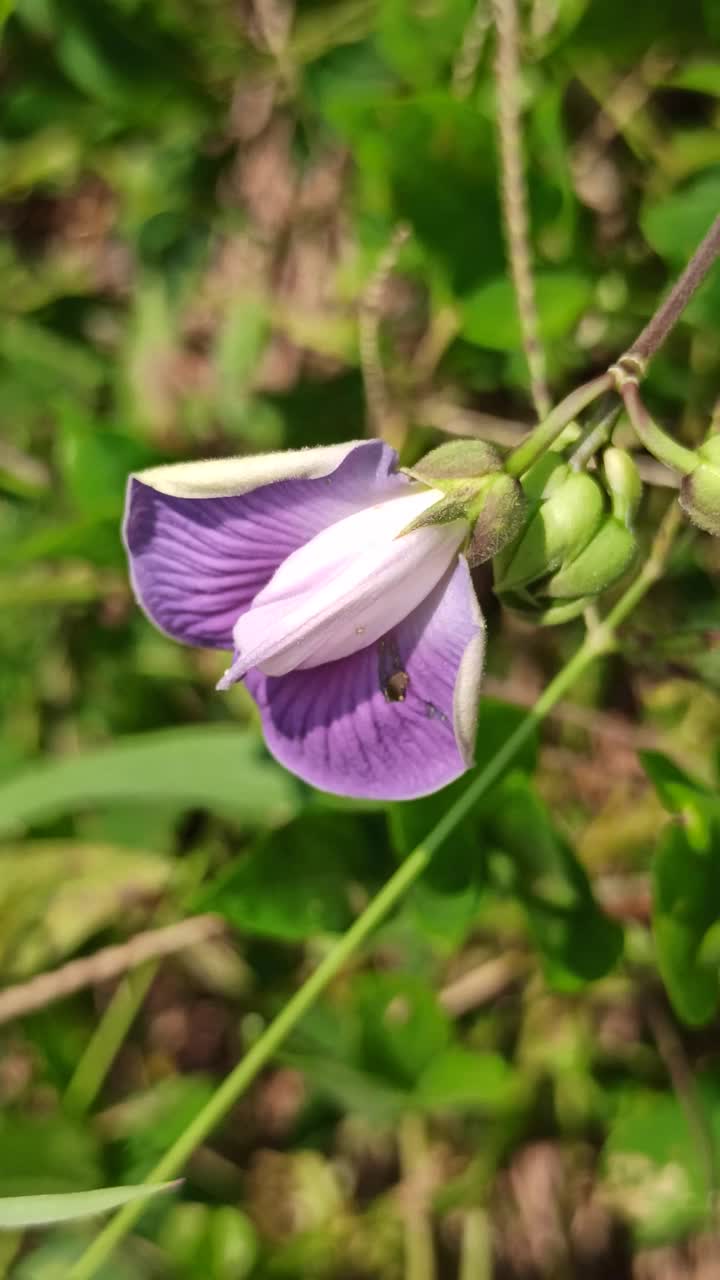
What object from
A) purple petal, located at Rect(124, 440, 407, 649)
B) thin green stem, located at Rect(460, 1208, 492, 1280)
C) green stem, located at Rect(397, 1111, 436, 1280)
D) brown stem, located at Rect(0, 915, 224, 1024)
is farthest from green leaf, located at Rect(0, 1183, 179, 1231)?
thin green stem, located at Rect(460, 1208, 492, 1280)

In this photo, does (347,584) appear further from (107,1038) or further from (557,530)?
(107,1038)

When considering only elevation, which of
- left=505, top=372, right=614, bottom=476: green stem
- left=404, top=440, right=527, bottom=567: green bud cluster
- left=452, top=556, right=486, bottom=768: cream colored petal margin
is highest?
left=505, top=372, right=614, bottom=476: green stem

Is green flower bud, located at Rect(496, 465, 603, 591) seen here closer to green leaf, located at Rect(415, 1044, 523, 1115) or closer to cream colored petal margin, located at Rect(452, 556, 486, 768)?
Answer: cream colored petal margin, located at Rect(452, 556, 486, 768)

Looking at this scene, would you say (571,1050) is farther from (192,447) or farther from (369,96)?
(369,96)

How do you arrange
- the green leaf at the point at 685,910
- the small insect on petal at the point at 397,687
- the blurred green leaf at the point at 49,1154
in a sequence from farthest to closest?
the blurred green leaf at the point at 49,1154, the green leaf at the point at 685,910, the small insect on petal at the point at 397,687

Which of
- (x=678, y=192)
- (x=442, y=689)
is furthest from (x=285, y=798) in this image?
(x=678, y=192)

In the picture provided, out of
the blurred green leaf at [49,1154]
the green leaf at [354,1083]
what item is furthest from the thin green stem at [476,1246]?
the blurred green leaf at [49,1154]

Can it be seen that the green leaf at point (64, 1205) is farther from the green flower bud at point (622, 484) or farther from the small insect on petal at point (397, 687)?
the green flower bud at point (622, 484)
